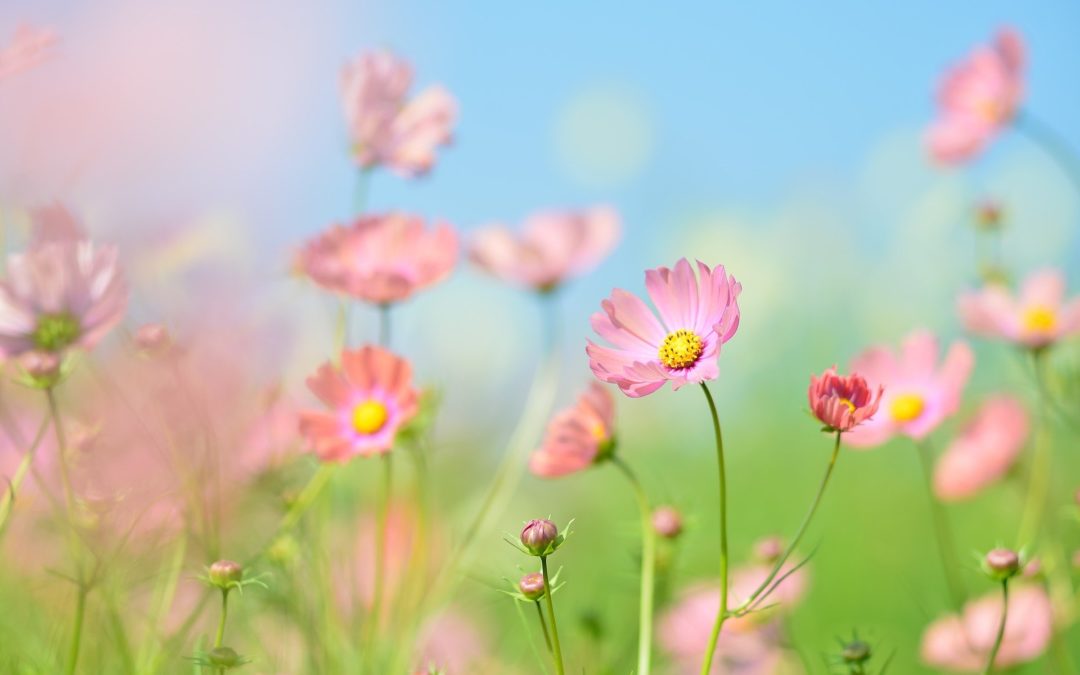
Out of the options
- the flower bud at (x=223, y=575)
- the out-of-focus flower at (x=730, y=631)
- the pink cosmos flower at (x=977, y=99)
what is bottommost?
the out-of-focus flower at (x=730, y=631)

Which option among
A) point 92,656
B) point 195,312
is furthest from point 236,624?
point 195,312

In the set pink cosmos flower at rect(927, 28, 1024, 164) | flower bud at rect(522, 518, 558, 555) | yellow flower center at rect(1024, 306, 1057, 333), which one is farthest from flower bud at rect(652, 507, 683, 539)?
pink cosmos flower at rect(927, 28, 1024, 164)

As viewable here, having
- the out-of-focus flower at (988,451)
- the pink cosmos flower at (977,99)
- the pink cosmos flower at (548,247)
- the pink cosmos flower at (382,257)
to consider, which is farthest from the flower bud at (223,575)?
the pink cosmos flower at (977,99)

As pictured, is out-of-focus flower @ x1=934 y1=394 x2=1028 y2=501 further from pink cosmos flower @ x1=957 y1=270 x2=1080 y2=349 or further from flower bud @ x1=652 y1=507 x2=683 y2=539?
flower bud @ x1=652 y1=507 x2=683 y2=539

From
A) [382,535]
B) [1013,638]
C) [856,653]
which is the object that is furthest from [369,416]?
[1013,638]

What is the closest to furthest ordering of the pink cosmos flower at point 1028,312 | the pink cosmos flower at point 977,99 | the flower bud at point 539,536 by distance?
the flower bud at point 539,536, the pink cosmos flower at point 1028,312, the pink cosmos flower at point 977,99

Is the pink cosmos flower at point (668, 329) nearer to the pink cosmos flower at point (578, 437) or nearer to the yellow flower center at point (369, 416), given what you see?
Result: the pink cosmos flower at point (578, 437)

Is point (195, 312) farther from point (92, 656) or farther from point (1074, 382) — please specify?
point (1074, 382)
